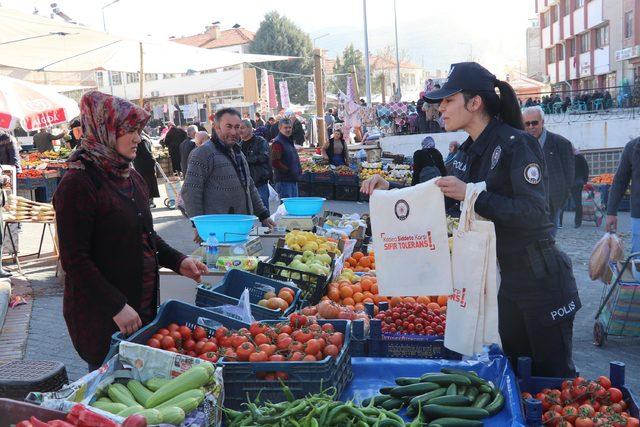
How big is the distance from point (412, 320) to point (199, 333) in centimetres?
134

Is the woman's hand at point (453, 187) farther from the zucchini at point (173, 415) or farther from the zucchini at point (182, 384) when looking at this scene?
the zucchini at point (173, 415)

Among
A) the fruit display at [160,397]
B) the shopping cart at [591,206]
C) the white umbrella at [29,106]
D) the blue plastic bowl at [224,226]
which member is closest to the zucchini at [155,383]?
the fruit display at [160,397]

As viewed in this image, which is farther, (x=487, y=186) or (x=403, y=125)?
(x=403, y=125)

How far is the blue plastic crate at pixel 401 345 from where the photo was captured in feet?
11.6

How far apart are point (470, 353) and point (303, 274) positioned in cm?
192

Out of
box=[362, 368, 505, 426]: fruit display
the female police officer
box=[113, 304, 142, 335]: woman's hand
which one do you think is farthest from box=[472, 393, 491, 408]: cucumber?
box=[113, 304, 142, 335]: woman's hand

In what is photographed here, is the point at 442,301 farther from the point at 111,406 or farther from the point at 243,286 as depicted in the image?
the point at 111,406

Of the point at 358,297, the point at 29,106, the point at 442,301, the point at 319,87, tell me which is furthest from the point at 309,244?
the point at 319,87

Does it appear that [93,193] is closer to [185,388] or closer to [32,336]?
[185,388]

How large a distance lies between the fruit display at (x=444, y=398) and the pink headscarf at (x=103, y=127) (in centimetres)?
168

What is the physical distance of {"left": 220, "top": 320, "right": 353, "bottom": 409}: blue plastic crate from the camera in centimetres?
280

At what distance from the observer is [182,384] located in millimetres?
2541

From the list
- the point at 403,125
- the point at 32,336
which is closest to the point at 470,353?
the point at 32,336

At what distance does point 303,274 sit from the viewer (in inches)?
188
